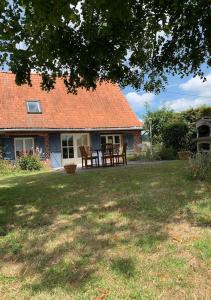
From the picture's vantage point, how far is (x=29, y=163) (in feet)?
68.7

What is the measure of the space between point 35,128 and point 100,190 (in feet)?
44.9

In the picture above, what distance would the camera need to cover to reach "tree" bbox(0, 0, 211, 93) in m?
9.87

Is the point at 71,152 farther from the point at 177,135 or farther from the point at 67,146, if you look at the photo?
the point at 177,135

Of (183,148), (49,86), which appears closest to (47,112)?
(183,148)

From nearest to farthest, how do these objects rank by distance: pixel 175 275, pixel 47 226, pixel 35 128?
pixel 175 275 → pixel 47 226 → pixel 35 128

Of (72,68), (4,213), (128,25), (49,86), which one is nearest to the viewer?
(4,213)

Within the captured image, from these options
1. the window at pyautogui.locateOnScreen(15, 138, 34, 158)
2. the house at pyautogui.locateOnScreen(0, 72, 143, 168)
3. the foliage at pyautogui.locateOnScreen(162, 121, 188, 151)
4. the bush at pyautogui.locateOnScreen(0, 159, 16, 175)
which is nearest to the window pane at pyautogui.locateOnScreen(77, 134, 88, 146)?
the house at pyautogui.locateOnScreen(0, 72, 143, 168)

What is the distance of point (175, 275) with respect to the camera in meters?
4.50

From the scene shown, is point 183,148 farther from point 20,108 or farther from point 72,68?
point 72,68

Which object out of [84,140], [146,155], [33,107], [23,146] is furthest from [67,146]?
[146,155]

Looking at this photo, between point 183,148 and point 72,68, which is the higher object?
point 72,68

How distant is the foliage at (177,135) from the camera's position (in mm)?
23469

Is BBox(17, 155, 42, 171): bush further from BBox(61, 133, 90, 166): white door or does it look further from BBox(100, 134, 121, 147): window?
BBox(100, 134, 121, 147): window

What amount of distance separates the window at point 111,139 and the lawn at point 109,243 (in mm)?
16853
